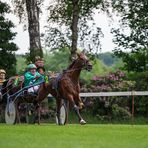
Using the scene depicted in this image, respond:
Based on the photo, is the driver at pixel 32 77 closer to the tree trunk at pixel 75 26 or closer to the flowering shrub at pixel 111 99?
the flowering shrub at pixel 111 99

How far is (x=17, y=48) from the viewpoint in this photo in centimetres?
3138

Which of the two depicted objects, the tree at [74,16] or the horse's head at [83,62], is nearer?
the horse's head at [83,62]

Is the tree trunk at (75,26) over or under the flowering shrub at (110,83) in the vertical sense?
over

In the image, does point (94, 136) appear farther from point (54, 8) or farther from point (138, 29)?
point (138, 29)

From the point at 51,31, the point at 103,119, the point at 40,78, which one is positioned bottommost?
the point at 103,119

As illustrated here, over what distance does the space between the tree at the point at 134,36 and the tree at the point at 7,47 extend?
24.3 feet

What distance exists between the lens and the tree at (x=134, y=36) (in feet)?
124

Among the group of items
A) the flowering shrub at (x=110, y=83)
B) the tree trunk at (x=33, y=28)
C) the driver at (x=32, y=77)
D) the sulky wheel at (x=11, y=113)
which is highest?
the tree trunk at (x=33, y=28)

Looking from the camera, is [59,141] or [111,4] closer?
[59,141]

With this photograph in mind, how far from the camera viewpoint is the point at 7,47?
31.1 meters

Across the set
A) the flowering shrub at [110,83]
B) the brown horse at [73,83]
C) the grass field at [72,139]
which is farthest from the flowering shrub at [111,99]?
the grass field at [72,139]

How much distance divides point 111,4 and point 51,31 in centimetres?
356

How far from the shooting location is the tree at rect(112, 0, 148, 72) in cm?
3770

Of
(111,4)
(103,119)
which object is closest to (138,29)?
(111,4)
